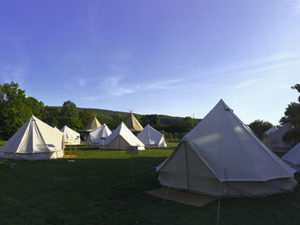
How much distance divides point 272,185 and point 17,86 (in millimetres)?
46169

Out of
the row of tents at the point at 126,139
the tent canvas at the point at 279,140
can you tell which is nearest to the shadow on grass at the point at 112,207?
the row of tents at the point at 126,139

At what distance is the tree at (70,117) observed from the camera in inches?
2085

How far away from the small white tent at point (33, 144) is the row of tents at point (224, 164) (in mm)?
9901

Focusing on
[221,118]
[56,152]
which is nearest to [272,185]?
[221,118]

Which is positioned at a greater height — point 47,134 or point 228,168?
point 47,134

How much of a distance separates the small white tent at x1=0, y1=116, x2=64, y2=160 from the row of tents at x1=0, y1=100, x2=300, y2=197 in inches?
390

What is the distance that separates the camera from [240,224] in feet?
13.9

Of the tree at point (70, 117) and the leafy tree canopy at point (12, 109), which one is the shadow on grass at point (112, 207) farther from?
the tree at point (70, 117)

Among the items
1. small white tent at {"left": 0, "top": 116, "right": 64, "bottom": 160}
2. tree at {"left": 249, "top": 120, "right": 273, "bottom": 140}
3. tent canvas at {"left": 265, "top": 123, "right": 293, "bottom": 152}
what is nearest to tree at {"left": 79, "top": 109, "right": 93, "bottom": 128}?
tree at {"left": 249, "top": 120, "right": 273, "bottom": 140}

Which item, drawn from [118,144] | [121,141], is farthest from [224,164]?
[118,144]

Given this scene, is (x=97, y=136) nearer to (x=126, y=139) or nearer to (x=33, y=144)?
(x=126, y=139)

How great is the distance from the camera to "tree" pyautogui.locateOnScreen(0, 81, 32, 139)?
1529 inches

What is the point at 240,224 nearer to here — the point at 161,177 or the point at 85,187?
the point at 161,177

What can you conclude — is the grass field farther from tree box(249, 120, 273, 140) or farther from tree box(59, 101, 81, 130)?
tree box(59, 101, 81, 130)
